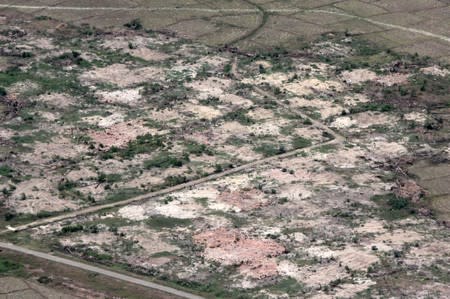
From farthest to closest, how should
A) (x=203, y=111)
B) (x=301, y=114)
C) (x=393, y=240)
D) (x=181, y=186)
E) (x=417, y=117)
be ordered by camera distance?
(x=301, y=114)
(x=417, y=117)
(x=203, y=111)
(x=181, y=186)
(x=393, y=240)

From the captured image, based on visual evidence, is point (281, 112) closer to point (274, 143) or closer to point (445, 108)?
point (274, 143)

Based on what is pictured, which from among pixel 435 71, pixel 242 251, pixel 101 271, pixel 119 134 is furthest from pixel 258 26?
pixel 101 271

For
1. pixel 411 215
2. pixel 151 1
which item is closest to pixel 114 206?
pixel 411 215

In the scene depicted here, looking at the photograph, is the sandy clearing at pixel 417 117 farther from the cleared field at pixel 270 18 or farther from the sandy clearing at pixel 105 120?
the sandy clearing at pixel 105 120

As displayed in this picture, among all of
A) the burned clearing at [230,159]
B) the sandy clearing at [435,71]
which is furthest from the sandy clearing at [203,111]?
the sandy clearing at [435,71]

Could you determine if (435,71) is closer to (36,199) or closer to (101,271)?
(36,199)

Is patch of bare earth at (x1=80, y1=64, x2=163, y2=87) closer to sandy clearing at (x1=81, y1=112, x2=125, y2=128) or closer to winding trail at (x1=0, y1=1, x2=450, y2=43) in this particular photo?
sandy clearing at (x1=81, y1=112, x2=125, y2=128)

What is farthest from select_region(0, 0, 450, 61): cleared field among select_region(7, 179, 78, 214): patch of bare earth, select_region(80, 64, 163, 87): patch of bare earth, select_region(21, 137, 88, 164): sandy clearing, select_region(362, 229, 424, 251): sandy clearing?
select_region(362, 229, 424, 251): sandy clearing

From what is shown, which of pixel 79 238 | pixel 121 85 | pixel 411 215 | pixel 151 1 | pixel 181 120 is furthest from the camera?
pixel 151 1

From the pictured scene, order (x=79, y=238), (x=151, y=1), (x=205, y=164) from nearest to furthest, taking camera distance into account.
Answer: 1. (x=79, y=238)
2. (x=205, y=164)
3. (x=151, y=1)
